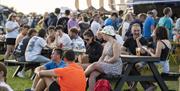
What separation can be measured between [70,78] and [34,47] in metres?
4.92

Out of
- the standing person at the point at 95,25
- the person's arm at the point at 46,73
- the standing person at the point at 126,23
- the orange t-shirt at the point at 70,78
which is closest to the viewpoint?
the orange t-shirt at the point at 70,78

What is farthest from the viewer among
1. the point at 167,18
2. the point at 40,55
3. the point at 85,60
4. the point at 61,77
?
the point at 167,18

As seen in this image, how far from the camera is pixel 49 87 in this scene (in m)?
9.38

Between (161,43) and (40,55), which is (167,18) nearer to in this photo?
(40,55)

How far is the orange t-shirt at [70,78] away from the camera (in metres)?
8.81

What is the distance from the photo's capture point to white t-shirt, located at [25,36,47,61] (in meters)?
13.6

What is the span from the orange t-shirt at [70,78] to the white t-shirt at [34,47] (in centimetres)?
470

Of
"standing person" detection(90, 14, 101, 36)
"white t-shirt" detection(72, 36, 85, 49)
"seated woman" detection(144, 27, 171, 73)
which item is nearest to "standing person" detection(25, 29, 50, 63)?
"white t-shirt" detection(72, 36, 85, 49)

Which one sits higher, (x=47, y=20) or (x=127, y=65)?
(x=127, y=65)

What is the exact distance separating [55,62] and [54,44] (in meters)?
4.08

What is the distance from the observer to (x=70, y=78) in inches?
348

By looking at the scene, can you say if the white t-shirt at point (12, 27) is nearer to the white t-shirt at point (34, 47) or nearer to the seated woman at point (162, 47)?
the white t-shirt at point (34, 47)

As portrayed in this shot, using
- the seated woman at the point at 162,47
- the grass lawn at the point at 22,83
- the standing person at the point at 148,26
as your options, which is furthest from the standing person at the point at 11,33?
the seated woman at the point at 162,47

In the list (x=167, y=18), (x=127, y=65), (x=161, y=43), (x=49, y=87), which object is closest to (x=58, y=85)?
(x=49, y=87)
